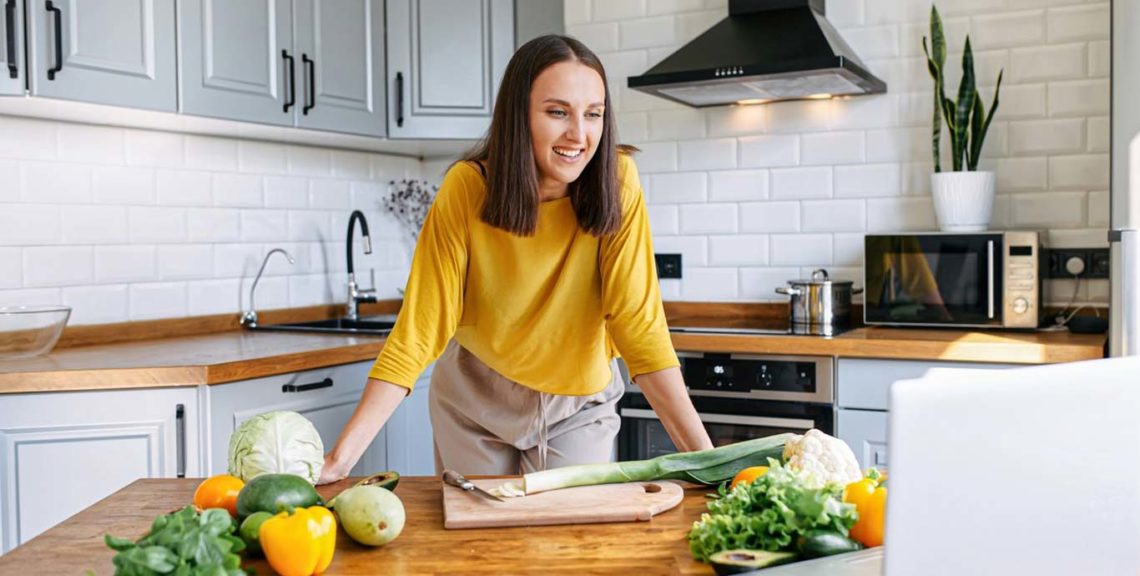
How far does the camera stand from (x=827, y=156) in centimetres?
369

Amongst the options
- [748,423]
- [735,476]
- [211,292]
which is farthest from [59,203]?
[735,476]

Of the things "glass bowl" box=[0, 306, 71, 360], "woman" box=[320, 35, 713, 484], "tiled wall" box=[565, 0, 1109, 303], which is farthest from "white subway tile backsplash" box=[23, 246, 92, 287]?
"tiled wall" box=[565, 0, 1109, 303]

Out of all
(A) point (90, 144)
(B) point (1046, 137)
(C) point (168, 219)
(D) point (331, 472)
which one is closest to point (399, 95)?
(C) point (168, 219)

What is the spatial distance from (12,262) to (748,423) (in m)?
2.13

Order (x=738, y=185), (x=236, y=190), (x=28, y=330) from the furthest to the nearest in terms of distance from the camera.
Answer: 1. (x=738, y=185)
2. (x=236, y=190)
3. (x=28, y=330)

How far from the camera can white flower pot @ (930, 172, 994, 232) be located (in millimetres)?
3297

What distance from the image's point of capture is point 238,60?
314 centimetres

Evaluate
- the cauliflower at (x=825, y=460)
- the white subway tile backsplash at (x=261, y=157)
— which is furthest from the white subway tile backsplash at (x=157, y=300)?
the cauliflower at (x=825, y=460)

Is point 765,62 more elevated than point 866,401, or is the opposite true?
point 765,62

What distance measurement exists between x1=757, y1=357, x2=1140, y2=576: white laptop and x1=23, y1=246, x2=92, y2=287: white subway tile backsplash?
274cm

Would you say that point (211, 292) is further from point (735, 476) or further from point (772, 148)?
point (735, 476)

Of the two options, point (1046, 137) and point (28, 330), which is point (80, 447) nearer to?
point (28, 330)

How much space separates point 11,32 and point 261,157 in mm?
1191

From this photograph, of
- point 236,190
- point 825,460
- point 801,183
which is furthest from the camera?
point 801,183
